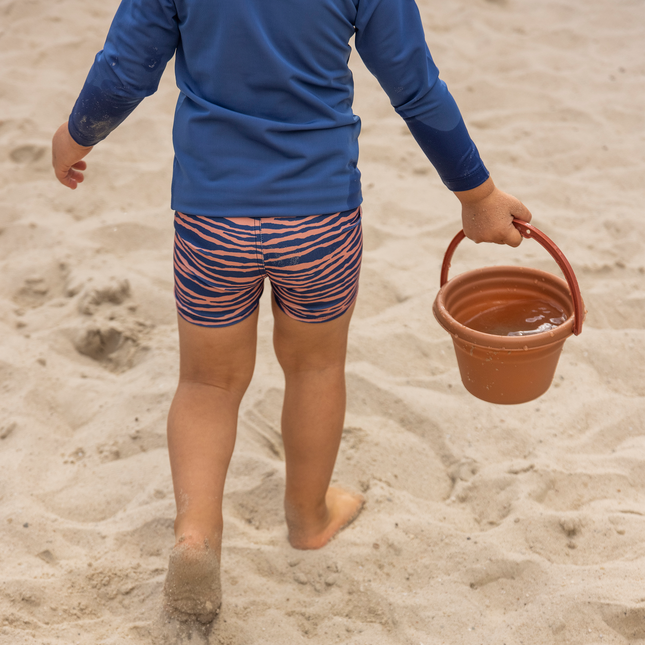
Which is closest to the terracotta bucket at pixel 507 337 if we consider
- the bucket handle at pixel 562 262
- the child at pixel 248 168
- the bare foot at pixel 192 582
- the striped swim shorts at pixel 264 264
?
the bucket handle at pixel 562 262

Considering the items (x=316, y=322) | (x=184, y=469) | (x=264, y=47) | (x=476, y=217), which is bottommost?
(x=184, y=469)

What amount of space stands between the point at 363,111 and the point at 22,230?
1.84 meters

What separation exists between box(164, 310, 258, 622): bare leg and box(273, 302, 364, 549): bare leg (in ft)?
0.33

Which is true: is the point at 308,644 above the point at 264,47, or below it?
below

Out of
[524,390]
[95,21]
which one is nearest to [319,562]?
[524,390]

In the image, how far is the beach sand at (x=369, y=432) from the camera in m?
1.47

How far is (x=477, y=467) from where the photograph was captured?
1.85 m

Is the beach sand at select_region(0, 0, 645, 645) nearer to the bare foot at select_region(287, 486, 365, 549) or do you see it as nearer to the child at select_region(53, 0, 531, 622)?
the bare foot at select_region(287, 486, 365, 549)

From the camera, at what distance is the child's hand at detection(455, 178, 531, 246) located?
1367 millimetres

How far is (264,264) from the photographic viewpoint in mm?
A: 1250

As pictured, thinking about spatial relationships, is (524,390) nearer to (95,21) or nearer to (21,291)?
(21,291)

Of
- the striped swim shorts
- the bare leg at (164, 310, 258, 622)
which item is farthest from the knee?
the striped swim shorts

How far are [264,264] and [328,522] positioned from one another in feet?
2.48

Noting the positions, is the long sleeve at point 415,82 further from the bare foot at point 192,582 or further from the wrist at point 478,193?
the bare foot at point 192,582
